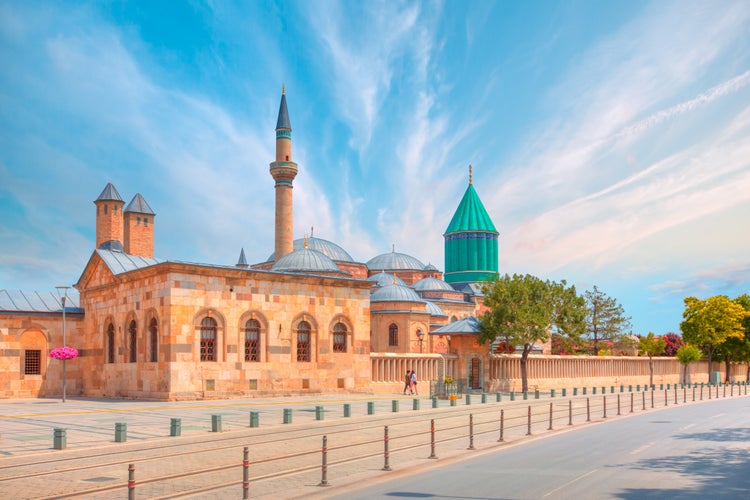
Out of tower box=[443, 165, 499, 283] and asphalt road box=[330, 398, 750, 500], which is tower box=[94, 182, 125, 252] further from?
asphalt road box=[330, 398, 750, 500]

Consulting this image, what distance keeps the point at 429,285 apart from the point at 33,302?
1434 inches

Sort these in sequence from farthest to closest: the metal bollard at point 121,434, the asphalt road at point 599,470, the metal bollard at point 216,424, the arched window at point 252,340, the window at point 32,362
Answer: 1. the window at point 32,362
2. the arched window at point 252,340
3. the metal bollard at point 216,424
4. the metal bollard at point 121,434
5. the asphalt road at point 599,470

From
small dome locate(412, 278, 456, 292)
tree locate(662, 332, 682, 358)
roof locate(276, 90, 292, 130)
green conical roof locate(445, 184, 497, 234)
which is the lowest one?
tree locate(662, 332, 682, 358)

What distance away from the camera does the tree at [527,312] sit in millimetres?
43719

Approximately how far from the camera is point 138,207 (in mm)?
50094

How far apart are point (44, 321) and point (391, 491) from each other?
1208 inches

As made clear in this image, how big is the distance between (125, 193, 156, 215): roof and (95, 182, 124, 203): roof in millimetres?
856

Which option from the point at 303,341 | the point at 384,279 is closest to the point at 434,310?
the point at 384,279

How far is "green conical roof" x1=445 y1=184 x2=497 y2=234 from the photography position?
76.1 meters

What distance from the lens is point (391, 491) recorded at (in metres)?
11.0

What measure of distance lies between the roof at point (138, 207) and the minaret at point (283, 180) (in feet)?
28.1

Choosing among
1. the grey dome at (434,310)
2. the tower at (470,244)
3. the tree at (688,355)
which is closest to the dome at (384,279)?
the grey dome at (434,310)

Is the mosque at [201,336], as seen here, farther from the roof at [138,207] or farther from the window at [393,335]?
the roof at [138,207]

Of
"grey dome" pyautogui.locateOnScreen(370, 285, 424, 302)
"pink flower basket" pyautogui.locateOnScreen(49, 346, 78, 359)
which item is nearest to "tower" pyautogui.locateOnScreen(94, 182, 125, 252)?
"pink flower basket" pyautogui.locateOnScreen(49, 346, 78, 359)
